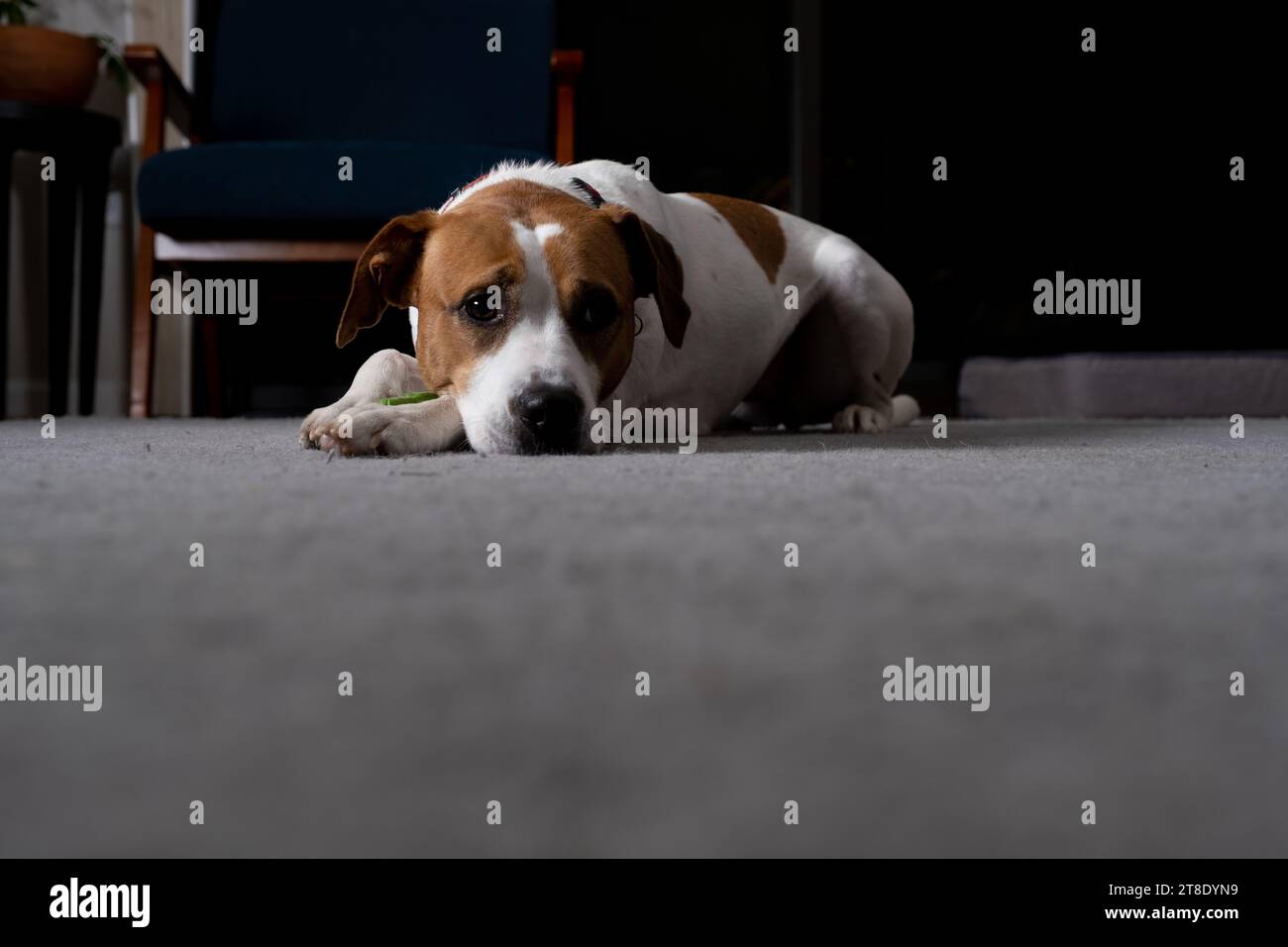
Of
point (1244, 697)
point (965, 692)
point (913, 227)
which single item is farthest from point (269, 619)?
point (913, 227)

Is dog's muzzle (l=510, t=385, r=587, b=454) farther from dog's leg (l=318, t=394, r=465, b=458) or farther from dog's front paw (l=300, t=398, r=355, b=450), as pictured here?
dog's front paw (l=300, t=398, r=355, b=450)

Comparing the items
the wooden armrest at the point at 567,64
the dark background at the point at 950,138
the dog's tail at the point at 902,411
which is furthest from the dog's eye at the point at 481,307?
the dark background at the point at 950,138

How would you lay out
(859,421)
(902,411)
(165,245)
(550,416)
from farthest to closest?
(165,245), (902,411), (859,421), (550,416)

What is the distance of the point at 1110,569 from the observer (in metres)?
0.70

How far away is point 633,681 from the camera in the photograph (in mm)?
527

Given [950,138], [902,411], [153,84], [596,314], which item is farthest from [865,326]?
[950,138]

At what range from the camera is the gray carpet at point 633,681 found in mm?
433

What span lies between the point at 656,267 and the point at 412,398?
15.5 inches

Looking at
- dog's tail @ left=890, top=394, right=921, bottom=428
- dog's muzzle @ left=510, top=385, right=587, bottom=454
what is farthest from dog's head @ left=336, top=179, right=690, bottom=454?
dog's tail @ left=890, top=394, right=921, bottom=428

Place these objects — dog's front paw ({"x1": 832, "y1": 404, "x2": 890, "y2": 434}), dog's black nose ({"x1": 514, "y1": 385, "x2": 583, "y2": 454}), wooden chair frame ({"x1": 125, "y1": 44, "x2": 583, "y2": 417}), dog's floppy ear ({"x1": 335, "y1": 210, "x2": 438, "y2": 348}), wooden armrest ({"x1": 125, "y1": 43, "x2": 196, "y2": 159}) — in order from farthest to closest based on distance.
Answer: wooden armrest ({"x1": 125, "y1": 43, "x2": 196, "y2": 159}) → wooden chair frame ({"x1": 125, "y1": 44, "x2": 583, "y2": 417}) → dog's front paw ({"x1": 832, "y1": 404, "x2": 890, "y2": 434}) → dog's floppy ear ({"x1": 335, "y1": 210, "x2": 438, "y2": 348}) → dog's black nose ({"x1": 514, "y1": 385, "x2": 583, "y2": 454})

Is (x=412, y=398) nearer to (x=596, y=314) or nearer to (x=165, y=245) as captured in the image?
(x=596, y=314)

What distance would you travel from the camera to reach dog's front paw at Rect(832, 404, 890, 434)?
2279 mm
